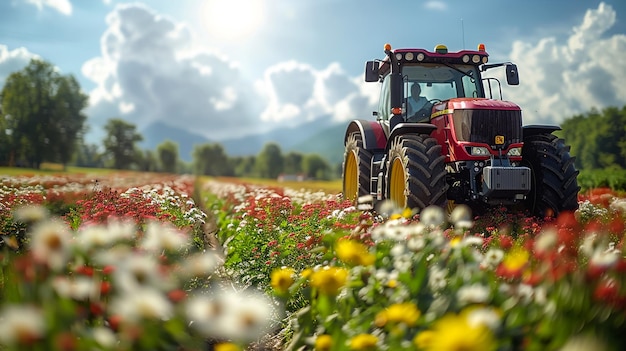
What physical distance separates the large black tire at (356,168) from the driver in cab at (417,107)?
3.36 feet

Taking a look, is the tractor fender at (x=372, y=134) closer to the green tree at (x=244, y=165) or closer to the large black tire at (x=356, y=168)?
the large black tire at (x=356, y=168)

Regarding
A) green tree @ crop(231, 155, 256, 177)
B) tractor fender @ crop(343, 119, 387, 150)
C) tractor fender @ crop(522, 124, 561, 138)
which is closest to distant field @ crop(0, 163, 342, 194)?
tractor fender @ crop(343, 119, 387, 150)

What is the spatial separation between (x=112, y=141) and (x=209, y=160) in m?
29.9

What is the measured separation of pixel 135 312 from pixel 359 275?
162cm

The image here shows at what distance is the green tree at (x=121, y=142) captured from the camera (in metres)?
78.1

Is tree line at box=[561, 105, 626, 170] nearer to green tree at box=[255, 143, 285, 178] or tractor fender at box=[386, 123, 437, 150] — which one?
tractor fender at box=[386, 123, 437, 150]

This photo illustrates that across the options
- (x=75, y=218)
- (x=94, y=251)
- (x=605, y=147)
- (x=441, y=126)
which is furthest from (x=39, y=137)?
(x=605, y=147)

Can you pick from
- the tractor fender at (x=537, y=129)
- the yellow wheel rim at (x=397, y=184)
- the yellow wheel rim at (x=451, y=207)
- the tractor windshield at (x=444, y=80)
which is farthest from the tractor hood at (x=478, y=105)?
the yellow wheel rim at (x=451, y=207)

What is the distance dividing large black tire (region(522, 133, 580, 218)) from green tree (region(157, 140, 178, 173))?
318 feet

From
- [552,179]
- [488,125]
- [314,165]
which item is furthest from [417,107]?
[314,165]

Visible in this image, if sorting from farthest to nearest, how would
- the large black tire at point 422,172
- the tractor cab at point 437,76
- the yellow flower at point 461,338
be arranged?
the tractor cab at point 437,76 → the large black tire at point 422,172 → the yellow flower at point 461,338

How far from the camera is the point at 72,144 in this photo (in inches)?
1693

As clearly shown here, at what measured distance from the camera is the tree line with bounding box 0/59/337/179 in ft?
71.3

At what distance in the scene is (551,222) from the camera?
6680 millimetres
